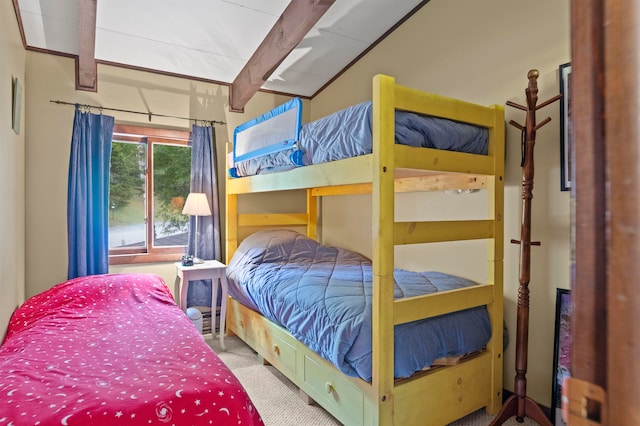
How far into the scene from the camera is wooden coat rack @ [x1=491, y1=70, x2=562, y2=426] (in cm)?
190

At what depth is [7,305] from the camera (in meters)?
2.09

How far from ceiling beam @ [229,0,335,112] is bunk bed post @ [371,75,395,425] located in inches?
38.7

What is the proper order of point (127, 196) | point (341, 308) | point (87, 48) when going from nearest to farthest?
point (341, 308), point (87, 48), point (127, 196)

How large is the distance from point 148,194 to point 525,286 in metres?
3.17

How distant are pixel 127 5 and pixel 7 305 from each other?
2.10 metres

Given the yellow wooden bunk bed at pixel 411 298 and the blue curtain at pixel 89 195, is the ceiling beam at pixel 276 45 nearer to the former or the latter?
the yellow wooden bunk bed at pixel 411 298

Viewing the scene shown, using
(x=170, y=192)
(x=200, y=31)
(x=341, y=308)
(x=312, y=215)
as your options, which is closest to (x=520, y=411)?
(x=341, y=308)

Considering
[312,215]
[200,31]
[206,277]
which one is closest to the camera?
[200,31]

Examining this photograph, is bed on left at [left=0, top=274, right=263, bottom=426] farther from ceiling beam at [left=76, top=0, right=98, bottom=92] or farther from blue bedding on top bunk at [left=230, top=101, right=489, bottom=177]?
ceiling beam at [left=76, top=0, right=98, bottom=92]

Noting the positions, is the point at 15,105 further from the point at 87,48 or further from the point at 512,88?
the point at 512,88

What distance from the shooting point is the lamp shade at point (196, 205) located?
319 cm

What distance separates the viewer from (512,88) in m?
2.23

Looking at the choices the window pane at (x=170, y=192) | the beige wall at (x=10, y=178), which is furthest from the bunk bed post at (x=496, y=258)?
the window pane at (x=170, y=192)

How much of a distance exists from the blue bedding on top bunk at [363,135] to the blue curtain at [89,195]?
1818mm
